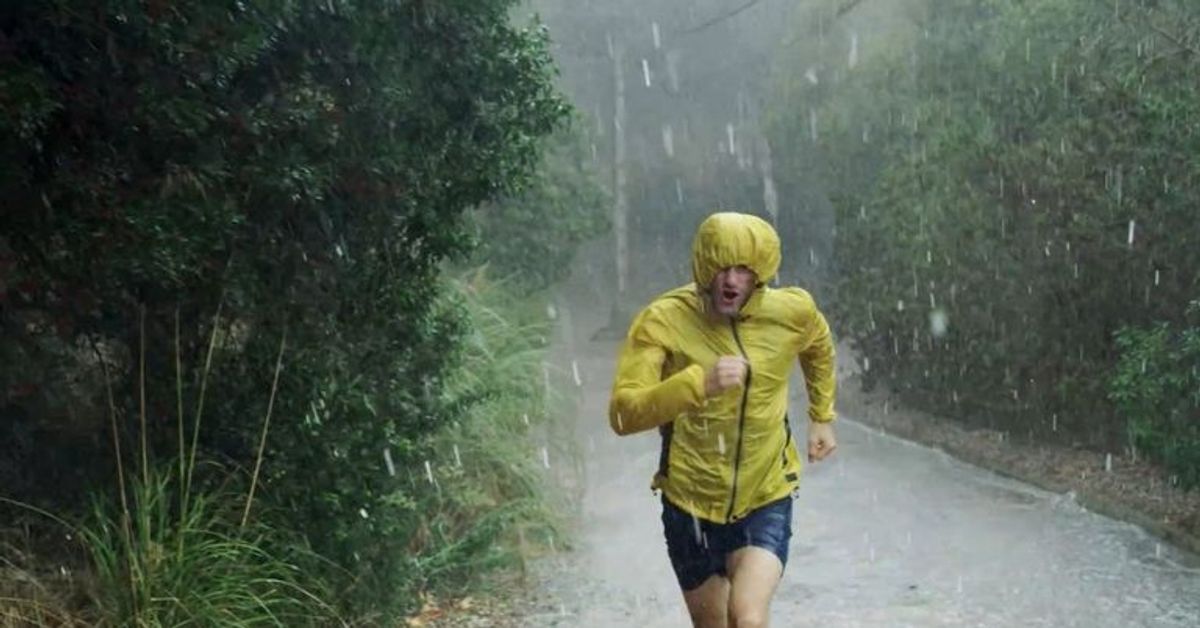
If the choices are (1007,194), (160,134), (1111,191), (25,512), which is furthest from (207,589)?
(1007,194)

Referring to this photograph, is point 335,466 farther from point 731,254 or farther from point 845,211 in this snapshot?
point 845,211

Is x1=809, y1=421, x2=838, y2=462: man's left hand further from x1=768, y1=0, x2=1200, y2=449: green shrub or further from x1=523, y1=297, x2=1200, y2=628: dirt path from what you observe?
x1=768, y1=0, x2=1200, y2=449: green shrub

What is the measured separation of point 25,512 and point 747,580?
290 cm

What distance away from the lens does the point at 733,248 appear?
16.6 ft

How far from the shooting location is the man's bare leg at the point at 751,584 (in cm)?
502

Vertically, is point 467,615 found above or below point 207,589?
below

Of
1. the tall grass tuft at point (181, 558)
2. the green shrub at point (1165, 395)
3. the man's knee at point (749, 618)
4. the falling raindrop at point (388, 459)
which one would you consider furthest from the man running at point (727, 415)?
the green shrub at point (1165, 395)

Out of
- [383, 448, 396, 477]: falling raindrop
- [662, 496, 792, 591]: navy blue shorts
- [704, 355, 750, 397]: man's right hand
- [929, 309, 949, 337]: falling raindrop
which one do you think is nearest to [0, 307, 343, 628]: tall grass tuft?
[383, 448, 396, 477]: falling raindrop

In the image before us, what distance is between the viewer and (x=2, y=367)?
5.81m

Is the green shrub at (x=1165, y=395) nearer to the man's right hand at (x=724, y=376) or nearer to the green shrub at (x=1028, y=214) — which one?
the green shrub at (x=1028, y=214)

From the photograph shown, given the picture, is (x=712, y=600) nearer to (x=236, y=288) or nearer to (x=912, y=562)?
(x=236, y=288)

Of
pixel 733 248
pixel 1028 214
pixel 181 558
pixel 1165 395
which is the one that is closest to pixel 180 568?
pixel 181 558

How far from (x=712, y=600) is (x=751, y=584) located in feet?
1.19

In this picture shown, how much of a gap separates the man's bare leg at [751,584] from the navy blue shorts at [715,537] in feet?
0.13
